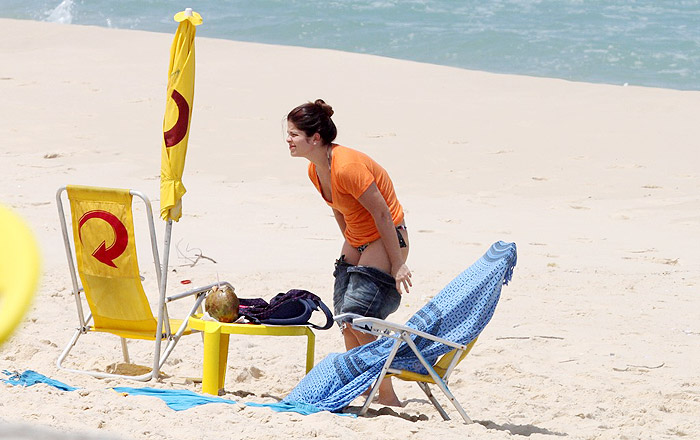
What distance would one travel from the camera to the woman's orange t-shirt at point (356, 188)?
14.9 ft

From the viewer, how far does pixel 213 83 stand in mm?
14719

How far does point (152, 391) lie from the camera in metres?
4.64

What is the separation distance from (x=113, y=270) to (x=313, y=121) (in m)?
1.27

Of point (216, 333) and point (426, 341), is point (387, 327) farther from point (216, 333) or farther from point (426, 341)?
point (216, 333)

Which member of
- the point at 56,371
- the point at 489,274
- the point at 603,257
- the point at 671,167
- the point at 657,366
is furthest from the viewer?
the point at 671,167

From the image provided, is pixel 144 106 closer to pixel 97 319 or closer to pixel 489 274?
pixel 97 319

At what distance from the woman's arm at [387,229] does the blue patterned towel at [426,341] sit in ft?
0.79

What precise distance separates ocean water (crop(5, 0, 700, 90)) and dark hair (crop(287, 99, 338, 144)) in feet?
54.3

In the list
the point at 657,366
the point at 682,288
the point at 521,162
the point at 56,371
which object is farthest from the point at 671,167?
the point at 56,371

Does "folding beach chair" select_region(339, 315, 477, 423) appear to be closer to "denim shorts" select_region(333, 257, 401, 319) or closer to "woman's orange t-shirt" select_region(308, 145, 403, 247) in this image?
"denim shorts" select_region(333, 257, 401, 319)

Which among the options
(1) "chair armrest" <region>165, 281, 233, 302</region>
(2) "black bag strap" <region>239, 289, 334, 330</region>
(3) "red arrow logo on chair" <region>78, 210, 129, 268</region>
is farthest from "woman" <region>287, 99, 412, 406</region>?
(3) "red arrow logo on chair" <region>78, 210, 129, 268</region>

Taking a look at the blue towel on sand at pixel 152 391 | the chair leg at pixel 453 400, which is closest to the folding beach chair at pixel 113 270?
the blue towel on sand at pixel 152 391

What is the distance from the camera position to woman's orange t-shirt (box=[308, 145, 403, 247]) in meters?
4.53

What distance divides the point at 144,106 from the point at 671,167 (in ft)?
21.6
